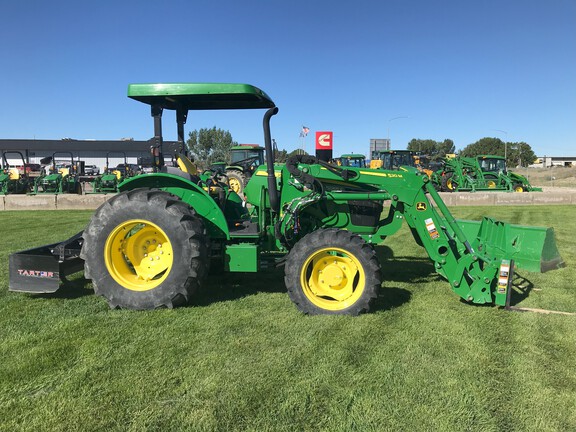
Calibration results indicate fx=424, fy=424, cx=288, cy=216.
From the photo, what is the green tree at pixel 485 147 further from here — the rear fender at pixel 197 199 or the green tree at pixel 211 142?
the rear fender at pixel 197 199

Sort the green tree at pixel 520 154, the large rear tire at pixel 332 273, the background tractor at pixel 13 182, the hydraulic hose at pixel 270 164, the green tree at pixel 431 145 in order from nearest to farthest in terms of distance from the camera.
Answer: the large rear tire at pixel 332 273
the hydraulic hose at pixel 270 164
the background tractor at pixel 13 182
the green tree at pixel 520 154
the green tree at pixel 431 145

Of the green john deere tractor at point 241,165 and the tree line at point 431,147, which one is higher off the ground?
→ the tree line at point 431,147

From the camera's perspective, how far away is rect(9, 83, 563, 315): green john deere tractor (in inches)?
170

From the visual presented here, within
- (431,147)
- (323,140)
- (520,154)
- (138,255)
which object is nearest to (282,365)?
(138,255)

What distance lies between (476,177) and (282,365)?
20814mm

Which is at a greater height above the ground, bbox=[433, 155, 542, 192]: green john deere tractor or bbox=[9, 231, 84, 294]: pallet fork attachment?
bbox=[433, 155, 542, 192]: green john deere tractor

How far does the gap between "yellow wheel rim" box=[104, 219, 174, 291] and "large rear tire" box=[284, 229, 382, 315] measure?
1372 millimetres

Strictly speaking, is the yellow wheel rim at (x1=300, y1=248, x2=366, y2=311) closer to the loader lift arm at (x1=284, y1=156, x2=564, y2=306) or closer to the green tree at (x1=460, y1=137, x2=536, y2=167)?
the loader lift arm at (x1=284, y1=156, x2=564, y2=306)

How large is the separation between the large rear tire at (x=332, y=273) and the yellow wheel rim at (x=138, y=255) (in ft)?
4.50

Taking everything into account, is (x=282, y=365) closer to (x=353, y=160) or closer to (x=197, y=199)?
(x=197, y=199)

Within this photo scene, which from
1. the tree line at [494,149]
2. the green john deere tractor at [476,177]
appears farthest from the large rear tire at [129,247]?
the tree line at [494,149]

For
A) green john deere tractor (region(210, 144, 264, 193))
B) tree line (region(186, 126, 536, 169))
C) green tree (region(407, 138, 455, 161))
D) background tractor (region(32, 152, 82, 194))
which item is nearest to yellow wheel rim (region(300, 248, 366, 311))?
green john deere tractor (region(210, 144, 264, 193))

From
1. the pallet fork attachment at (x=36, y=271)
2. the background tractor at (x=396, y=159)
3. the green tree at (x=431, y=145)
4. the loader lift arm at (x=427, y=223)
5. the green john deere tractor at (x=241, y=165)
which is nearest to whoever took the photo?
the loader lift arm at (x=427, y=223)

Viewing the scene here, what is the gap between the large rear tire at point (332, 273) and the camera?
4219 mm
